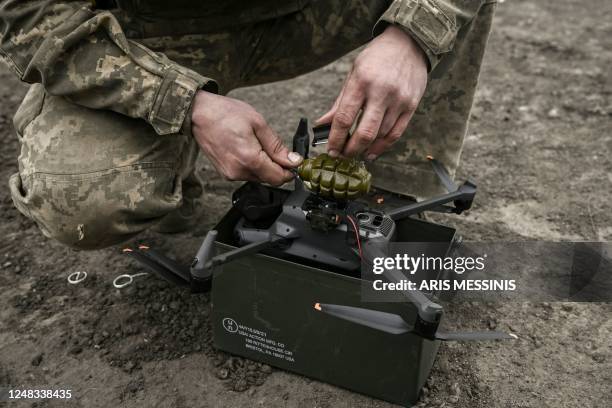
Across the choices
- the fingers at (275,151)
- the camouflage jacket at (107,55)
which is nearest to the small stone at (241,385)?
the fingers at (275,151)

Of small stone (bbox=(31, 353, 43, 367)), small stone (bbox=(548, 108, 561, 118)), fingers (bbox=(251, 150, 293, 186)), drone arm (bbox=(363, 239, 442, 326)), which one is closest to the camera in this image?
drone arm (bbox=(363, 239, 442, 326))

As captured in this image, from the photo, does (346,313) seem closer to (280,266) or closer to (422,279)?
(280,266)

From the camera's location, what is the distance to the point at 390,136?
1.83m

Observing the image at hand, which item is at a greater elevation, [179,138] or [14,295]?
[179,138]

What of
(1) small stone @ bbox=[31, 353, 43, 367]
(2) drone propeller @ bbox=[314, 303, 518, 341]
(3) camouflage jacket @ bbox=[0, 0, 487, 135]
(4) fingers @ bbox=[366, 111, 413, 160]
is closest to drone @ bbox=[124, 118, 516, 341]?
(2) drone propeller @ bbox=[314, 303, 518, 341]

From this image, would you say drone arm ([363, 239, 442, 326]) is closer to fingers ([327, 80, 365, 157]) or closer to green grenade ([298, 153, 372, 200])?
green grenade ([298, 153, 372, 200])

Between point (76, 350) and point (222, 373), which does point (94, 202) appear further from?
point (222, 373)

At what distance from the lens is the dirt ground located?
197cm

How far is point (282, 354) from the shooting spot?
1.97 metres

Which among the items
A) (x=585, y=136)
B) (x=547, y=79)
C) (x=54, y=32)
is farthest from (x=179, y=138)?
(x=547, y=79)

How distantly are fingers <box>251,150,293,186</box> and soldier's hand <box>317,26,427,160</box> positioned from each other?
145 mm

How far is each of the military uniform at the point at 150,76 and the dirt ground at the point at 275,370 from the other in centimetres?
34

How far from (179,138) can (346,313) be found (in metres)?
0.89

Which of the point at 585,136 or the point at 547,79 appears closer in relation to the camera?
the point at 585,136
